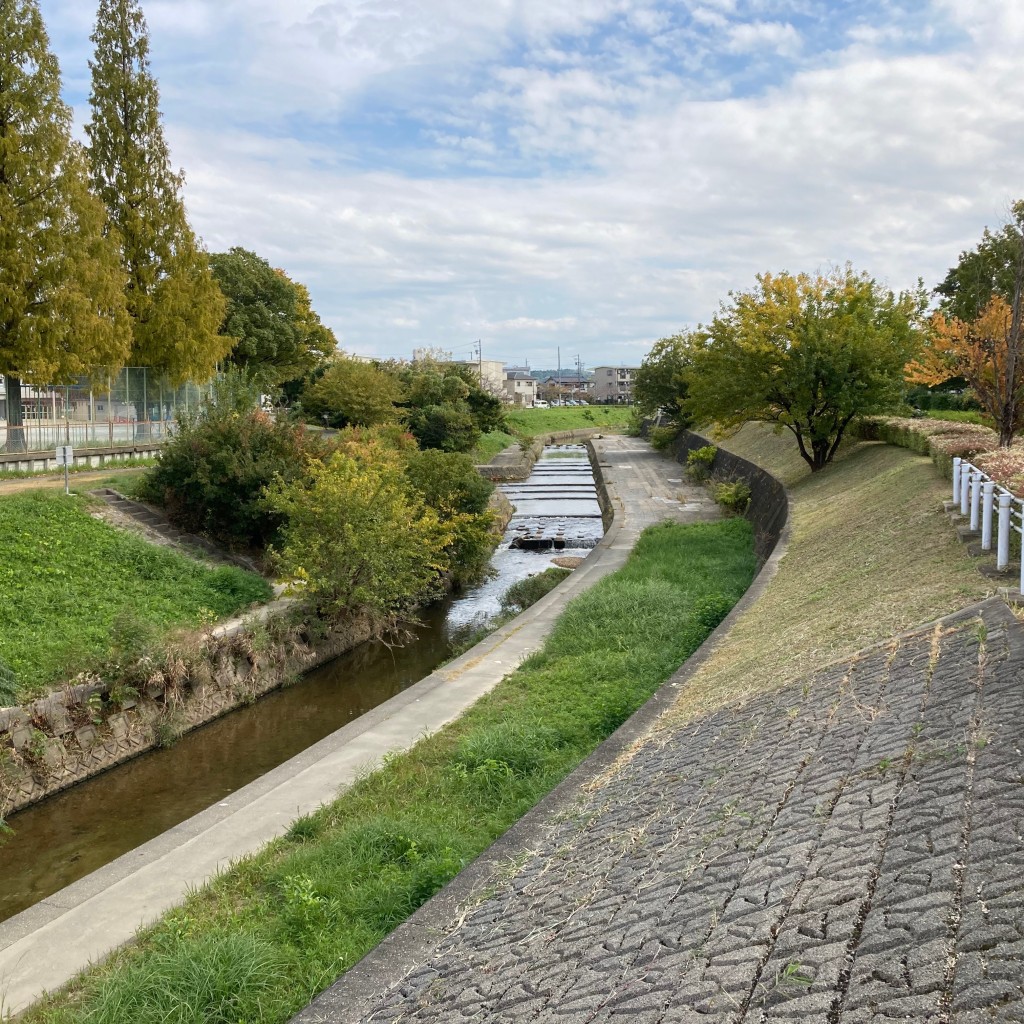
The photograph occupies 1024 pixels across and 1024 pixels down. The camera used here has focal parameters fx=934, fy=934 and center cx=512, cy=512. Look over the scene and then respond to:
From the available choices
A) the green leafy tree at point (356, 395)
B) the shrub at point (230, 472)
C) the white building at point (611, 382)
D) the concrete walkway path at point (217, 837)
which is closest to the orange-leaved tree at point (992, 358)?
the concrete walkway path at point (217, 837)

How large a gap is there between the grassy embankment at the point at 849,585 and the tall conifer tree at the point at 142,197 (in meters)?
21.0

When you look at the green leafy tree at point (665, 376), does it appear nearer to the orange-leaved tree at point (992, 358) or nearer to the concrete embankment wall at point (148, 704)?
the orange-leaved tree at point (992, 358)

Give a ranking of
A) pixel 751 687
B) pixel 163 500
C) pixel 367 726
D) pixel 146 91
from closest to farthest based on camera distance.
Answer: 1. pixel 751 687
2. pixel 367 726
3. pixel 163 500
4. pixel 146 91

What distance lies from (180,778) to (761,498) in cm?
2022

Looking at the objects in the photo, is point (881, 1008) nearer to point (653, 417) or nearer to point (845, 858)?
point (845, 858)

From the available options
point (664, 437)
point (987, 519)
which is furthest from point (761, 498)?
point (664, 437)

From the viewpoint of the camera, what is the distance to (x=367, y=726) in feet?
39.8

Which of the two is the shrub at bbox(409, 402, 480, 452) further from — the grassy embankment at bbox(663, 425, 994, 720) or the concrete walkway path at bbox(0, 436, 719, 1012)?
the concrete walkway path at bbox(0, 436, 719, 1012)

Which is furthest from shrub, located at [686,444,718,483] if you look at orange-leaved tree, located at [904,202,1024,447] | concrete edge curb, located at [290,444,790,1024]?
concrete edge curb, located at [290,444,790,1024]

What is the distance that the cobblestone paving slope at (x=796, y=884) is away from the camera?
3.62 metres

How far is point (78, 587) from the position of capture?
1617 cm

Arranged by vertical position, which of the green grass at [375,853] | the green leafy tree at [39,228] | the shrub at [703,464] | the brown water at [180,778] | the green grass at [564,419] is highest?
the green leafy tree at [39,228]

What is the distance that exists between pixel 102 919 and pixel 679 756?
485cm

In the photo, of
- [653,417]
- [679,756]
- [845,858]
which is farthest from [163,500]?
[653,417]
